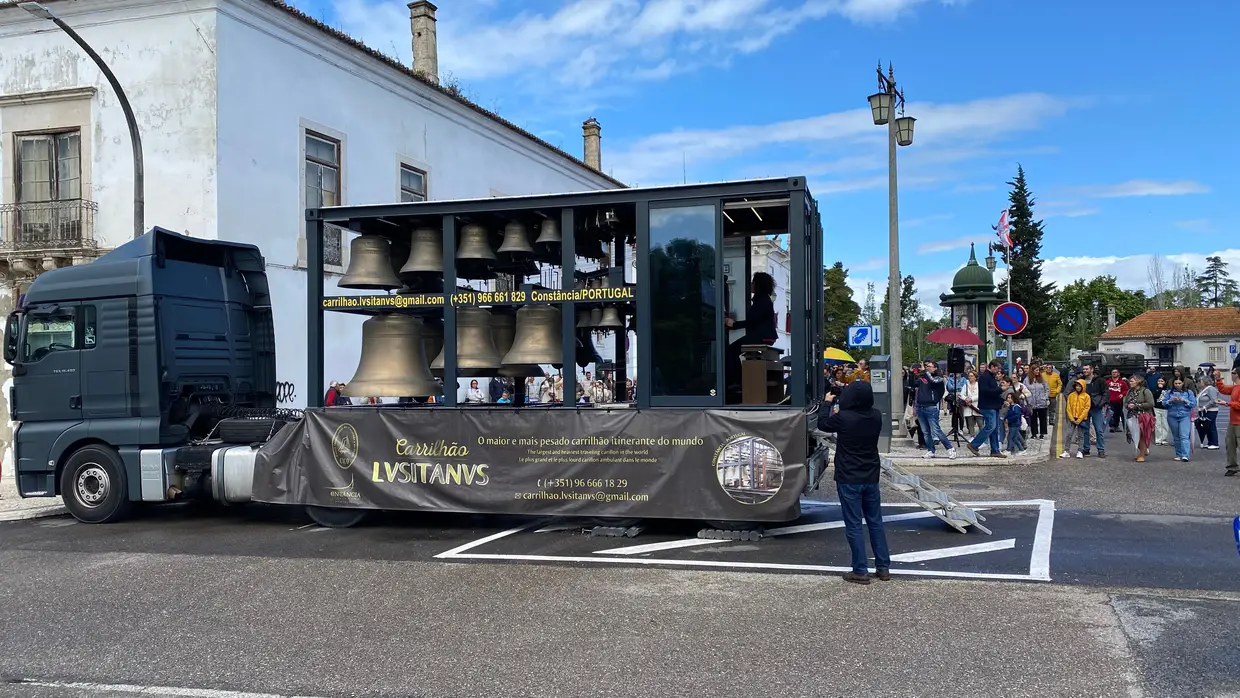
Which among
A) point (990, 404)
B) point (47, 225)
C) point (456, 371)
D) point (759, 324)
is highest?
point (47, 225)

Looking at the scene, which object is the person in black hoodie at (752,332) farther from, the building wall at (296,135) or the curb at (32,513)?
the building wall at (296,135)

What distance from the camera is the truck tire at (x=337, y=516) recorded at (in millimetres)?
9992

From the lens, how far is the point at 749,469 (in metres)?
8.64

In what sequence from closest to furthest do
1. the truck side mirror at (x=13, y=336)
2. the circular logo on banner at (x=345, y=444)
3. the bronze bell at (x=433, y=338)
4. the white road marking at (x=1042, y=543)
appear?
1. the white road marking at (x=1042, y=543)
2. the circular logo on banner at (x=345, y=444)
3. the bronze bell at (x=433, y=338)
4. the truck side mirror at (x=13, y=336)

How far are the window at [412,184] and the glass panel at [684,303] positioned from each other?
14.8 m

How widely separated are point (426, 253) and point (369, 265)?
73 centimetres

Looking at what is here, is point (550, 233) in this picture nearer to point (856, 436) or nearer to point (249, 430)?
point (856, 436)

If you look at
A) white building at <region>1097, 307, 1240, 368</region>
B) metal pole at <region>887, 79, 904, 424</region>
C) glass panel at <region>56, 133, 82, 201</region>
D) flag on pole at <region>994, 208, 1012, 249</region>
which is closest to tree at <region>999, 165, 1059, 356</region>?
white building at <region>1097, 307, 1240, 368</region>

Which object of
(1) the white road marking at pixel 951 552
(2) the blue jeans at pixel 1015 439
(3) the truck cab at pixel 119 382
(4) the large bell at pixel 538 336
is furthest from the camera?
(2) the blue jeans at pixel 1015 439

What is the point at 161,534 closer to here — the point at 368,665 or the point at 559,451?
the point at 559,451

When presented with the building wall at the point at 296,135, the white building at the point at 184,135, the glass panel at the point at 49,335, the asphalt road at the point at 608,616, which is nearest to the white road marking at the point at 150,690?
the asphalt road at the point at 608,616

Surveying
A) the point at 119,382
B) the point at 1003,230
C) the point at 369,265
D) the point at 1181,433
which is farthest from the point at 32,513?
the point at 1003,230

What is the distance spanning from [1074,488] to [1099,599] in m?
6.45

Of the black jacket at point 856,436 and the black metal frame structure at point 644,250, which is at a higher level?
the black metal frame structure at point 644,250
